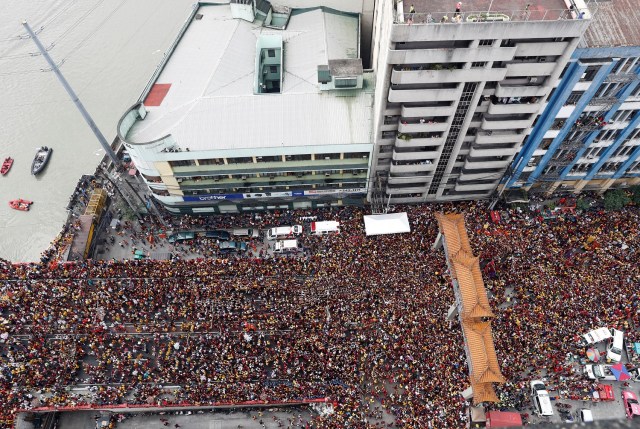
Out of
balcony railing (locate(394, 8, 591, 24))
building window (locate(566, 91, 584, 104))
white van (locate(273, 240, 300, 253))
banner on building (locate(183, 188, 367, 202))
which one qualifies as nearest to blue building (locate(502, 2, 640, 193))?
building window (locate(566, 91, 584, 104))

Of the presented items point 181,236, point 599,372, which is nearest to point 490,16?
point 599,372

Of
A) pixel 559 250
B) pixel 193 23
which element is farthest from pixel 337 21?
pixel 559 250

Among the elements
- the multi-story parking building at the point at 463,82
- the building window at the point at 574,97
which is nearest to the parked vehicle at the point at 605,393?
the multi-story parking building at the point at 463,82

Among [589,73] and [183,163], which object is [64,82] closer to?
[183,163]

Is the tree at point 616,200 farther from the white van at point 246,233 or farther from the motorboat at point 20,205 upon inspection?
the motorboat at point 20,205

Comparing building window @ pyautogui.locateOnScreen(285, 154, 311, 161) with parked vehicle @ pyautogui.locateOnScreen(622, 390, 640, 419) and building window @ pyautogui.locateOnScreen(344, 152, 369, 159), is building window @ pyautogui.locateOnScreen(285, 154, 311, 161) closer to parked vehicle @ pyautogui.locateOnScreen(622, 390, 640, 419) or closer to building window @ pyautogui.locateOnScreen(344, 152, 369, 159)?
building window @ pyautogui.locateOnScreen(344, 152, 369, 159)

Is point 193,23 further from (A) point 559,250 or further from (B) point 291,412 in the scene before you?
(A) point 559,250
